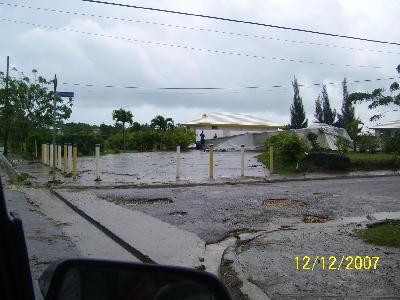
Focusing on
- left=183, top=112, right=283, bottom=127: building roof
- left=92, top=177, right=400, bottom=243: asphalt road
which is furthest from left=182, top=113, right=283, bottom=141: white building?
left=92, top=177, right=400, bottom=243: asphalt road

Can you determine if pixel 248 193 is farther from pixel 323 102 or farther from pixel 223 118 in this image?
pixel 223 118

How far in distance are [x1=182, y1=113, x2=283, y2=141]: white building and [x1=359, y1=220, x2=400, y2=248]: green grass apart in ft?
153

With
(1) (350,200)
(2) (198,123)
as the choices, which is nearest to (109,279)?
(1) (350,200)

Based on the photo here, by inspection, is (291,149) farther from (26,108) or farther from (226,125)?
(226,125)

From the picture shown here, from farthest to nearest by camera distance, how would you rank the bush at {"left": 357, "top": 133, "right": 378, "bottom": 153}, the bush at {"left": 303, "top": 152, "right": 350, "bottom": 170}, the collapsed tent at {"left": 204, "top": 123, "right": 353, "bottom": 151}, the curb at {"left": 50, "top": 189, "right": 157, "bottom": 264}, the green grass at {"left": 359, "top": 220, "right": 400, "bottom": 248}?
the collapsed tent at {"left": 204, "top": 123, "right": 353, "bottom": 151}, the bush at {"left": 357, "top": 133, "right": 378, "bottom": 153}, the bush at {"left": 303, "top": 152, "right": 350, "bottom": 170}, the green grass at {"left": 359, "top": 220, "right": 400, "bottom": 248}, the curb at {"left": 50, "top": 189, "right": 157, "bottom": 264}

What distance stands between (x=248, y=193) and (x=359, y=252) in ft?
25.1

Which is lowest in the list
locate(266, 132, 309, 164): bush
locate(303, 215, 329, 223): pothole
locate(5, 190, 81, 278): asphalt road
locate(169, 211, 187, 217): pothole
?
locate(5, 190, 81, 278): asphalt road

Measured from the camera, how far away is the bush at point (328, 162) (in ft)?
76.5

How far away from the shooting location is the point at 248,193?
1520 cm

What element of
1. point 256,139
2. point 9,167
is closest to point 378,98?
point 9,167

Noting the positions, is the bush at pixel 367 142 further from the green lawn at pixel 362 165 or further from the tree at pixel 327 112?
the tree at pixel 327 112
